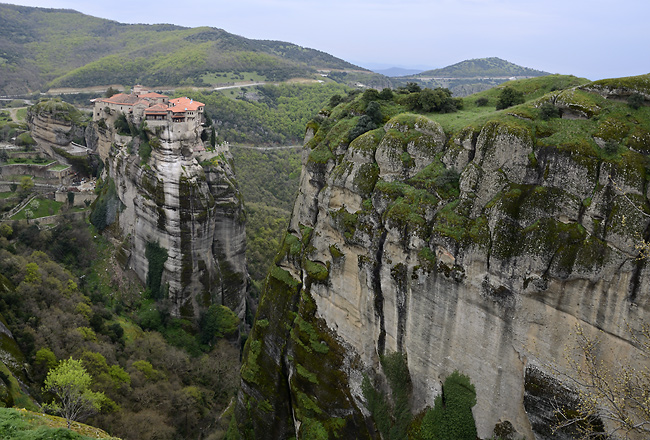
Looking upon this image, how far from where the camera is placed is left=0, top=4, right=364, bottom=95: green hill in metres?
119

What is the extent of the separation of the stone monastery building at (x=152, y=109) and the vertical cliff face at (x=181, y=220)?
1.12 metres

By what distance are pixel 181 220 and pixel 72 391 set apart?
20633 mm

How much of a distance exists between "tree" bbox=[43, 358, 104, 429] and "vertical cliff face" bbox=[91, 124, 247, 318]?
723 inches

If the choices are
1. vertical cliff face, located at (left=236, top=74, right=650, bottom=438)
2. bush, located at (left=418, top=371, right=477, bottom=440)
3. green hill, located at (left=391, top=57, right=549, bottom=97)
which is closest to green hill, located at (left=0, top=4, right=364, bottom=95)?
green hill, located at (left=391, top=57, right=549, bottom=97)

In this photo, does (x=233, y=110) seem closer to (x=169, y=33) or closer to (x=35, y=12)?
(x=169, y=33)

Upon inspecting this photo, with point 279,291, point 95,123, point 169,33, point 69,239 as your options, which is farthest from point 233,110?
point 169,33

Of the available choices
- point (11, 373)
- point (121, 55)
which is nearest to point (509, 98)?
point (11, 373)

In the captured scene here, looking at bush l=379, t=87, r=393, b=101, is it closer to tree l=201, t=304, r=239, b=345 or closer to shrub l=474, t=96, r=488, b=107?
shrub l=474, t=96, r=488, b=107

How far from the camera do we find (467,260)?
17.8 meters

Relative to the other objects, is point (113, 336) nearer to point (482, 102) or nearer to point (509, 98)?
point (482, 102)

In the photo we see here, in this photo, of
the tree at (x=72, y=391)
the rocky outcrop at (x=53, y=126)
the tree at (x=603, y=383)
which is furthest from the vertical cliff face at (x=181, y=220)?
the tree at (x=603, y=383)

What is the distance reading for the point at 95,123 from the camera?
53.1m

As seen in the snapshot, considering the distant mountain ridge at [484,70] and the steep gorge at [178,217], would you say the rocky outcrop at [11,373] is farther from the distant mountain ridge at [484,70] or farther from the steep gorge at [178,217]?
the distant mountain ridge at [484,70]

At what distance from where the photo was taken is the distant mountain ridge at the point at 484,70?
548 ft
